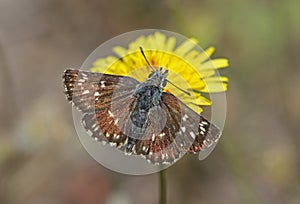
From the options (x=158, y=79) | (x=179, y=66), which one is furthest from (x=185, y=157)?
(x=158, y=79)

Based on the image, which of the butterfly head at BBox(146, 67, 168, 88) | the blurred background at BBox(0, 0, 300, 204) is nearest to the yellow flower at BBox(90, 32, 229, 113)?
the butterfly head at BBox(146, 67, 168, 88)

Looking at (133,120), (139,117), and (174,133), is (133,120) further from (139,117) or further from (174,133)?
(174,133)

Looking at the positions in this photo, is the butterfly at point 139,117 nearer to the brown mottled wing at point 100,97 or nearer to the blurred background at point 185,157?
the brown mottled wing at point 100,97
